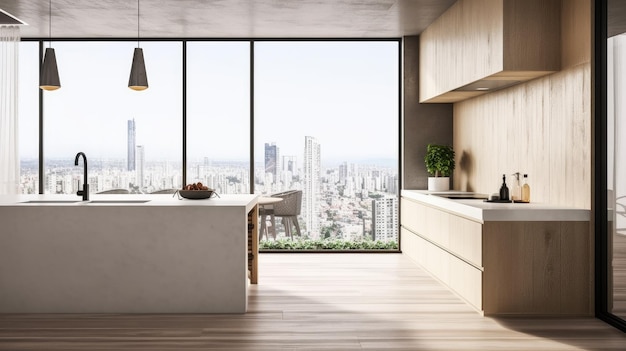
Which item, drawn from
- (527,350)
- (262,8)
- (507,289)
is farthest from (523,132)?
(262,8)

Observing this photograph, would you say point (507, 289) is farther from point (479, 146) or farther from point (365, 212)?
point (365, 212)

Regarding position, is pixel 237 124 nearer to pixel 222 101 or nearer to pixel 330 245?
pixel 222 101

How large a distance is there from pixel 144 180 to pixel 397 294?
342 centimetres

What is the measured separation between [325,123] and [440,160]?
1.38 meters

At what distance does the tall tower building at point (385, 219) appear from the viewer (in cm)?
710

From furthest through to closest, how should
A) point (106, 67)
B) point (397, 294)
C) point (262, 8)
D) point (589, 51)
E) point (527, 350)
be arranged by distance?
point (106, 67) → point (262, 8) → point (397, 294) → point (589, 51) → point (527, 350)

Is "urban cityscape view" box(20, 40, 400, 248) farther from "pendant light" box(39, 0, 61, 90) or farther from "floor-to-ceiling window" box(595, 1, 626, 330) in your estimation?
"floor-to-ceiling window" box(595, 1, 626, 330)

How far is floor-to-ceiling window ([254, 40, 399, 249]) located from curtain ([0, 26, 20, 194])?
2.61 meters

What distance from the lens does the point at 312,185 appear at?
7070 mm

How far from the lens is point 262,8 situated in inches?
223

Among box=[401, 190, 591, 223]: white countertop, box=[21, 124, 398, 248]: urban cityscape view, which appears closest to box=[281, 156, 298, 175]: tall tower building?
box=[21, 124, 398, 248]: urban cityscape view

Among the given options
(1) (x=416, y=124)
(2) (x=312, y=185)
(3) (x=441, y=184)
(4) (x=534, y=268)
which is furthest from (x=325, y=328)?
(1) (x=416, y=124)

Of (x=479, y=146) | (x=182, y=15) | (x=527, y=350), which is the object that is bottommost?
(x=527, y=350)

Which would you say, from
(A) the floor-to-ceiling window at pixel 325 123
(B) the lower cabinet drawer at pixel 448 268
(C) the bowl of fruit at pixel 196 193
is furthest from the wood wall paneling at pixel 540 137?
(C) the bowl of fruit at pixel 196 193
